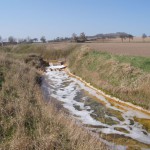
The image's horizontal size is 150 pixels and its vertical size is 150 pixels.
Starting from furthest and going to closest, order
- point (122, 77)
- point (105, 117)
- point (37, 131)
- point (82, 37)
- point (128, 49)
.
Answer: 1. point (82, 37)
2. point (128, 49)
3. point (122, 77)
4. point (105, 117)
5. point (37, 131)

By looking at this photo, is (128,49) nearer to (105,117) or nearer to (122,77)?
(122,77)

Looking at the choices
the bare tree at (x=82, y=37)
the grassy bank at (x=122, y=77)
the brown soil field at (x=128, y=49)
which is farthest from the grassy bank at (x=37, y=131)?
the bare tree at (x=82, y=37)

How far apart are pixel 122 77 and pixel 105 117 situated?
7.50 m

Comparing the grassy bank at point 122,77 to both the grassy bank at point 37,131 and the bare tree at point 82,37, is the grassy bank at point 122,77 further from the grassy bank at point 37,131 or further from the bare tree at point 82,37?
the bare tree at point 82,37

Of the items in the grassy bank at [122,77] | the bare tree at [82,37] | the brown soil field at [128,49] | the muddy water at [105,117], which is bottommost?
the muddy water at [105,117]

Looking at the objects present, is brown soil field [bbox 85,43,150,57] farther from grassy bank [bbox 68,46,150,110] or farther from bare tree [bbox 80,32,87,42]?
bare tree [bbox 80,32,87,42]

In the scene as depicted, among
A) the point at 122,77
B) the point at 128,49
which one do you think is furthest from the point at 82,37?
the point at 122,77

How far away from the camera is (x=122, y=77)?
2520 centimetres

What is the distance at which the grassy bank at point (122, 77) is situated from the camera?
21.1 m

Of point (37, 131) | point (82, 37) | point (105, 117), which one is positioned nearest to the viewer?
point (37, 131)

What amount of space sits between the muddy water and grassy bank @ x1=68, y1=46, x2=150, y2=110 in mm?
1212

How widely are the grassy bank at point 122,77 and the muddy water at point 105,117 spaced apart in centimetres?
121

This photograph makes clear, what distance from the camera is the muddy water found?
14.6 metres

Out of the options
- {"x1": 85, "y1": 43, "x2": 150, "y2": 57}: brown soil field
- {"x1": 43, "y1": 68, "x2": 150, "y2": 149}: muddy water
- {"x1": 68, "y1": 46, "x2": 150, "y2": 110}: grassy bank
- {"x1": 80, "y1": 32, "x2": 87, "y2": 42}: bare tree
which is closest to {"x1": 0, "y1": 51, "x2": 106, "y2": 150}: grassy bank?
{"x1": 43, "y1": 68, "x2": 150, "y2": 149}: muddy water
